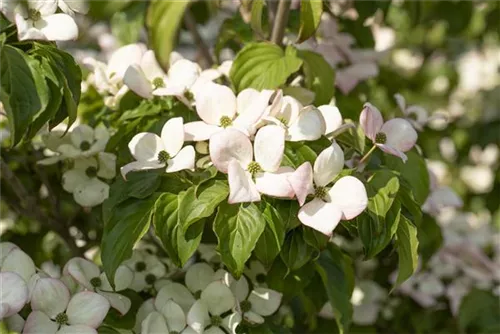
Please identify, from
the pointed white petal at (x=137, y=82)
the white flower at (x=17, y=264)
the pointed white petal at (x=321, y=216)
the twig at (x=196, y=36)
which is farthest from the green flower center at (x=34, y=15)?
the twig at (x=196, y=36)

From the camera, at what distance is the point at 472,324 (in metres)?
1.75

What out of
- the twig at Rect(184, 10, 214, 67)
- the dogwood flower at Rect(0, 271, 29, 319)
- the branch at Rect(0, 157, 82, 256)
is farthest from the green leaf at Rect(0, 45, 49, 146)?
the twig at Rect(184, 10, 214, 67)

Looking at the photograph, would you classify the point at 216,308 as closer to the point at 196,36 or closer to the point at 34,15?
the point at 34,15

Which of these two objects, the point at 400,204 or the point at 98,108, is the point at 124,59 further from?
the point at 400,204

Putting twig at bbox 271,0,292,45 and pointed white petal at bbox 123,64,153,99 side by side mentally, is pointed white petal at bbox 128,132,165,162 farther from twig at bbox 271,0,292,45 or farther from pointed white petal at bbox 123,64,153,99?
twig at bbox 271,0,292,45

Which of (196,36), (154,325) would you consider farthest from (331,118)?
(196,36)

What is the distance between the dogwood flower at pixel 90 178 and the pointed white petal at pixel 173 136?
0.53 ft

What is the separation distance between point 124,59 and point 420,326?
89 centimetres

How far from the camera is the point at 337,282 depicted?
1269 mm

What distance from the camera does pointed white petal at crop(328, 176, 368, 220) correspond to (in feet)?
3.43

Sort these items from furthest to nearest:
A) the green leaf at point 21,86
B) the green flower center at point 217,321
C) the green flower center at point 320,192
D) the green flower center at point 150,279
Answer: the green flower center at point 150,279
the green flower center at point 217,321
the green flower center at point 320,192
the green leaf at point 21,86

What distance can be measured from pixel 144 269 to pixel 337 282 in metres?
0.30

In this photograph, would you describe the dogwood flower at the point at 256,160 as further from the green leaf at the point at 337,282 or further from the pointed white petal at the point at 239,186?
the green leaf at the point at 337,282

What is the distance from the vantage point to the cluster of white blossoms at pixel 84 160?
130cm
